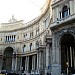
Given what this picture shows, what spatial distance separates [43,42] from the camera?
4988 cm

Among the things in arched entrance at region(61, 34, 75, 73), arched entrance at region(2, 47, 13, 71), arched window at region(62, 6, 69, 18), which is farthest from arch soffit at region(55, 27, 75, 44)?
arched entrance at region(2, 47, 13, 71)

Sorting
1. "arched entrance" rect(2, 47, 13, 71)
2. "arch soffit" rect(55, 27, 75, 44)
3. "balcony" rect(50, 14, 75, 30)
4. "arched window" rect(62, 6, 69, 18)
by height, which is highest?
"arched window" rect(62, 6, 69, 18)

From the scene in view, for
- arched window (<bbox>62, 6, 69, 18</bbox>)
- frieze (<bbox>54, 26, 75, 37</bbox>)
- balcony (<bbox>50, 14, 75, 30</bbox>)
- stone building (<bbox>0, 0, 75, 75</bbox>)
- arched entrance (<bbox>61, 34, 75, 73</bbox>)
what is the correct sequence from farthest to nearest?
arched entrance (<bbox>61, 34, 75, 73</bbox>) → arched window (<bbox>62, 6, 69, 18</bbox>) → stone building (<bbox>0, 0, 75, 75</bbox>) → frieze (<bbox>54, 26, 75, 37</bbox>) → balcony (<bbox>50, 14, 75, 30</bbox>)

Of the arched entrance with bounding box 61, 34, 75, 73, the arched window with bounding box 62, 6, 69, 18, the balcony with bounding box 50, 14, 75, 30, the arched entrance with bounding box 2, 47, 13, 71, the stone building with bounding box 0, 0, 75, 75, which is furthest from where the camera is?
the arched entrance with bounding box 2, 47, 13, 71

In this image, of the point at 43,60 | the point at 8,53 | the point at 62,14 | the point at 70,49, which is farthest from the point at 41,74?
the point at 8,53

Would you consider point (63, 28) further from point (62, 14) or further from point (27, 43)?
point (27, 43)

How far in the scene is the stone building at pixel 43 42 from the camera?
3266 cm

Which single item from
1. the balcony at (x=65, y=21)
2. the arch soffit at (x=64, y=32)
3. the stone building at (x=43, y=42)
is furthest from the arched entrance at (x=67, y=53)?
the balcony at (x=65, y=21)

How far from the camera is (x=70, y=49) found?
122 feet

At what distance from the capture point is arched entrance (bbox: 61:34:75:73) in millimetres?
35072

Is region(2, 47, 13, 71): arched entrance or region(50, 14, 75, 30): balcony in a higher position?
region(50, 14, 75, 30): balcony

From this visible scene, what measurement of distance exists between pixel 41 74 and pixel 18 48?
925 inches

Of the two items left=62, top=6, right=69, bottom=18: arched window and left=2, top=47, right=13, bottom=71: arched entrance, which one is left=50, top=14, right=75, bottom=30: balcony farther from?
left=2, top=47, right=13, bottom=71: arched entrance

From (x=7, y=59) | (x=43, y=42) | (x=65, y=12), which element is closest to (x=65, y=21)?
(x=65, y=12)
